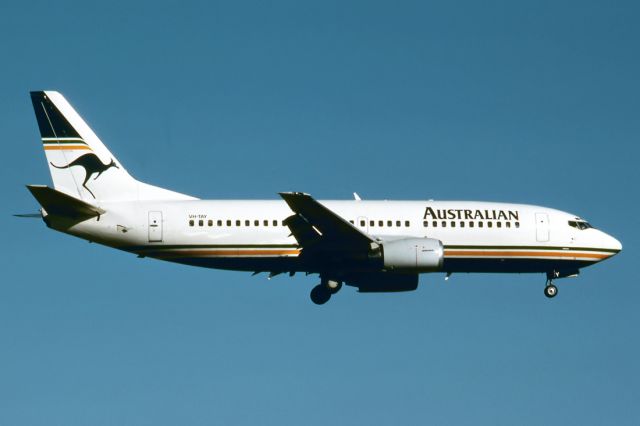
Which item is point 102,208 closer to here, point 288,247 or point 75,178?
point 75,178

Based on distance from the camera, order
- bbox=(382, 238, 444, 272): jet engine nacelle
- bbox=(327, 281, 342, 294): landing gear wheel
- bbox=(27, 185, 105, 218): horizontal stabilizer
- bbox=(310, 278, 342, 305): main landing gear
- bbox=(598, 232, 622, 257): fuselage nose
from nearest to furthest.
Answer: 1. bbox=(27, 185, 105, 218): horizontal stabilizer
2. bbox=(382, 238, 444, 272): jet engine nacelle
3. bbox=(327, 281, 342, 294): landing gear wheel
4. bbox=(310, 278, 342, 305): main landing gear
5. bbox=(598, 232, 622, 257): fuselage nose

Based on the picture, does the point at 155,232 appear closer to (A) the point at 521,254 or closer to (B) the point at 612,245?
(A) the point at 521,254

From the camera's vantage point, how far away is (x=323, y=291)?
167 ft

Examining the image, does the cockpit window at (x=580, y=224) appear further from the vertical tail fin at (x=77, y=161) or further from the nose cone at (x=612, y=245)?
the vertical tail fin at (x=77, y=161)

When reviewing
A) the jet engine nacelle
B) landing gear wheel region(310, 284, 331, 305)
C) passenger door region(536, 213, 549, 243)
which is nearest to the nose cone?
passenger door region(536, 213, 549, 243)

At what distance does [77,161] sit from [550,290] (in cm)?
2041

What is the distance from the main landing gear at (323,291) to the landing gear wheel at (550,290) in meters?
8.88

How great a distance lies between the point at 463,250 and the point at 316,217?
6.82 metres

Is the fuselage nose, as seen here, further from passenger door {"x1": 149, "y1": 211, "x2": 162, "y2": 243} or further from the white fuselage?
passenger door {"x1": 149, "y1": 211, "x2": 162, "y2": 243}

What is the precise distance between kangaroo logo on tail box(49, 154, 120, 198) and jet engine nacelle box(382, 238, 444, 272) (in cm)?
1207

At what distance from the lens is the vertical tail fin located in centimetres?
5100

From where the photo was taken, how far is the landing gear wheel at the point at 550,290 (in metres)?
52.6

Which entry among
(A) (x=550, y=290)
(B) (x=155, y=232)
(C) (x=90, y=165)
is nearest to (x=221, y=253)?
(B) (x=155, y=232)

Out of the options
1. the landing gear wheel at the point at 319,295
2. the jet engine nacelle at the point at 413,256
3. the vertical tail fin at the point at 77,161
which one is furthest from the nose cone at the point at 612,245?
the vertical tail fin at the point at 77,161
